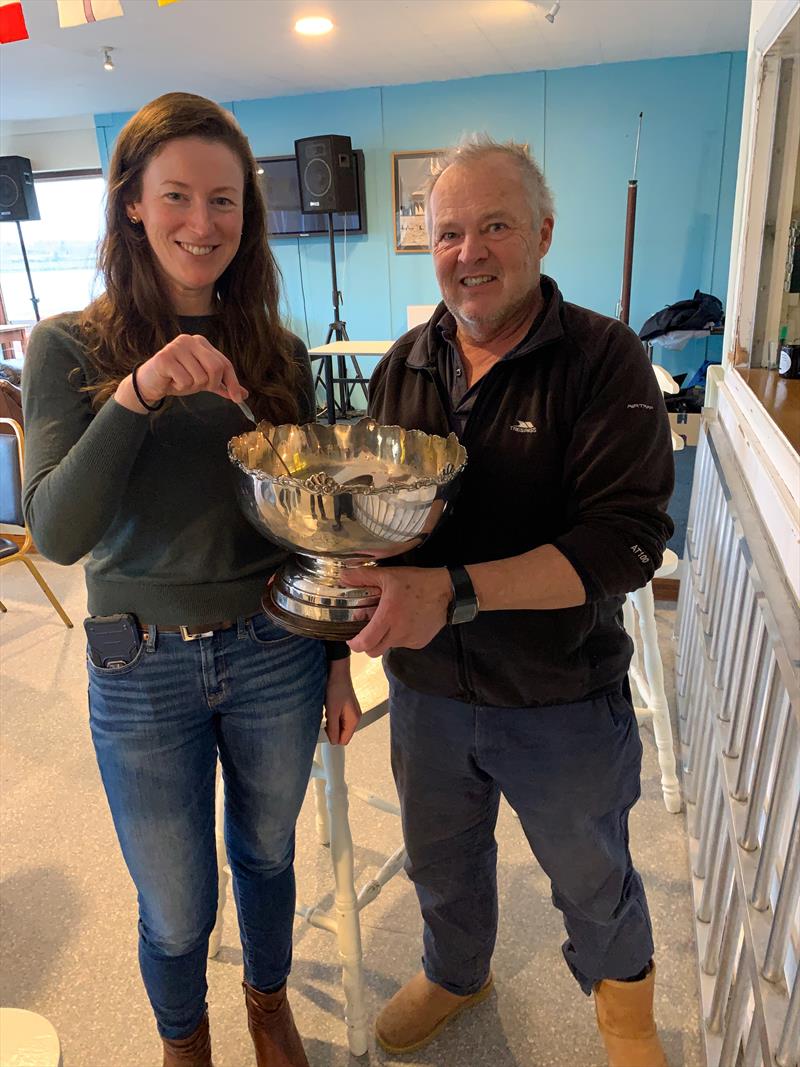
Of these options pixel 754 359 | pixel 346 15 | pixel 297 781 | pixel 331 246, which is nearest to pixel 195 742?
pixel 297 781

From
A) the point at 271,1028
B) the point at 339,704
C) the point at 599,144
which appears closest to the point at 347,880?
the point at 271,1028

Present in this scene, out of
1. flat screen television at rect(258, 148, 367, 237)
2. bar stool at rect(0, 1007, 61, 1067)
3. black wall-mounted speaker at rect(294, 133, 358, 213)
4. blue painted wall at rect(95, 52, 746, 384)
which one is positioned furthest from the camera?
flat screen television at rect(258, 148, 367, 237)

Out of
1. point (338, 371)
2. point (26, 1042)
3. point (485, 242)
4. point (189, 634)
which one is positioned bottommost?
point (338, 371)

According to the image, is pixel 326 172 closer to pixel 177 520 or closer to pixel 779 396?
pixel 779 396

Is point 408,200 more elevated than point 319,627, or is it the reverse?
point 408,200

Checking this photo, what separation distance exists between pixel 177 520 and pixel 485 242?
54 centimetres

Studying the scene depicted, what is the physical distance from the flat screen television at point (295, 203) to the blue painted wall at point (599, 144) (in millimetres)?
72

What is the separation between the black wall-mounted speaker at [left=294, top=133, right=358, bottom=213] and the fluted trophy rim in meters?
4.38

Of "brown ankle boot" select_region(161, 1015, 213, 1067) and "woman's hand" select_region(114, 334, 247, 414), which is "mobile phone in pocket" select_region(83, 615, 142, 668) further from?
"brown ankle boot" select_region(161, 1015, 213, 1067)

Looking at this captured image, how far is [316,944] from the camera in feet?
5.20

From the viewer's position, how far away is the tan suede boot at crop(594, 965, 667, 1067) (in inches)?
47.4

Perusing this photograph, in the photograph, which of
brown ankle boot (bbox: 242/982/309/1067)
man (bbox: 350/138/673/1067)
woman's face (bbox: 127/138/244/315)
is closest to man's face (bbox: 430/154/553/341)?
man (bbox: 350/138/673/1067)

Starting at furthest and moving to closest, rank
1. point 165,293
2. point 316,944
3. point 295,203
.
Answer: point 295,203
point 316,944
point 165,293

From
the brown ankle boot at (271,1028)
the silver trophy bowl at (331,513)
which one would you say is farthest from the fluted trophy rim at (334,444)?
the brown ankle boot at (271,1028)
